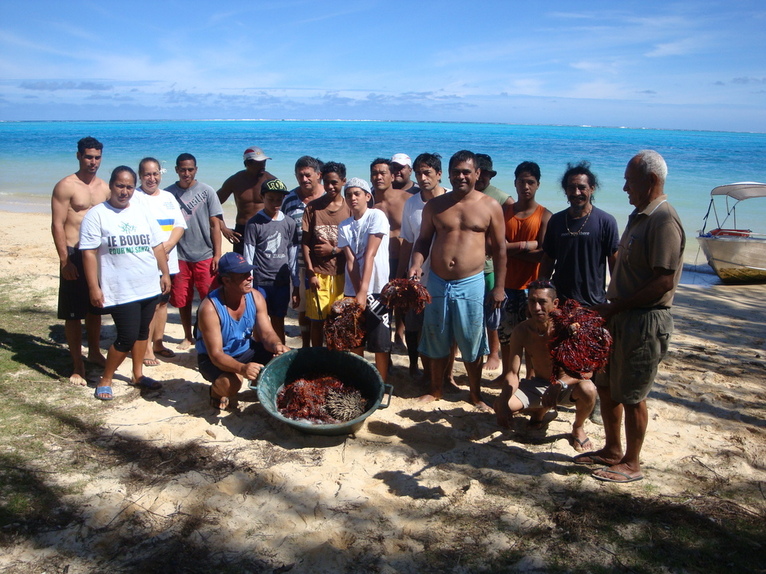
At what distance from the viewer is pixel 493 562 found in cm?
281

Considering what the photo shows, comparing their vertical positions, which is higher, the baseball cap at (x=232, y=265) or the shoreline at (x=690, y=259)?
the baseball cap at (x=232, y=265)

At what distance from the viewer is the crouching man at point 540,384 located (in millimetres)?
3822

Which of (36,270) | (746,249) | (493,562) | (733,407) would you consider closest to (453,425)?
(493,562)

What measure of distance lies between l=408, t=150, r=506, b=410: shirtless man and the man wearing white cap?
1.55 m

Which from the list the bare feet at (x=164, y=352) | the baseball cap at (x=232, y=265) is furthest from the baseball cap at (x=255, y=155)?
the bare feet at (x=164, y=352)

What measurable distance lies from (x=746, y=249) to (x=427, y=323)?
8.51 m

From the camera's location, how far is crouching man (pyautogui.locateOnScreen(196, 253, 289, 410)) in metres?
4.06

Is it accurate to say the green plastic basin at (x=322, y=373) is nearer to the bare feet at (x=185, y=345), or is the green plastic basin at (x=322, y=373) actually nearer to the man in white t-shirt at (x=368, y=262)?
the man in white t-shirt at (x=368, y=262)

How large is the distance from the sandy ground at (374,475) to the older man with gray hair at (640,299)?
1.63 ft

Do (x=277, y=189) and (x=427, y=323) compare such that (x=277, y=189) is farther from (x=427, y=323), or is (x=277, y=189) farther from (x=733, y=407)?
(x=733, y=407)

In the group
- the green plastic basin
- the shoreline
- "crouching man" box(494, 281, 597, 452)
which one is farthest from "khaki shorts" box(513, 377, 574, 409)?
the shoreline

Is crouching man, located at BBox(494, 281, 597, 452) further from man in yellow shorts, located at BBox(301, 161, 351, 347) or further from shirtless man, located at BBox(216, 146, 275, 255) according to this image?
shirtless man, located at BBox(216, 146, 275, 255)

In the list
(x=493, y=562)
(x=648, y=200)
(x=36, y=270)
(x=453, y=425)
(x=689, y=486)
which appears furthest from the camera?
(x=36, y=270)

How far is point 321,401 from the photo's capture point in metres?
4.11
